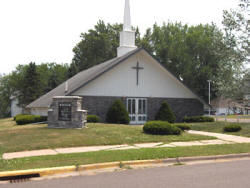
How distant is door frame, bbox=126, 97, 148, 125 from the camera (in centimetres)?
2438

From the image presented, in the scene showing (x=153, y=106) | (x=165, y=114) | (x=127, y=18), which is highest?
(x=127, y=18)

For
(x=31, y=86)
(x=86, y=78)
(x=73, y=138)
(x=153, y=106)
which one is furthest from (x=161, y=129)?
(x=31, y=86)

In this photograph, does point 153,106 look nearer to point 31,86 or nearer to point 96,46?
point 31,86

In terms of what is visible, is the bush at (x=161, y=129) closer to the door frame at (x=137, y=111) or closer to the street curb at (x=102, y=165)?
the street curb at (x=102, y=165)

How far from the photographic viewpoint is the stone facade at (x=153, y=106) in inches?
899

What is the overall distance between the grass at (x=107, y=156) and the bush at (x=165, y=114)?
1294 cm

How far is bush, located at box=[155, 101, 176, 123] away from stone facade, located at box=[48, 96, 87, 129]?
9508mm

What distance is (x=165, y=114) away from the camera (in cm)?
2455

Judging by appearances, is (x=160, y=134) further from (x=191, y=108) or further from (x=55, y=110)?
(x=191, y=108)

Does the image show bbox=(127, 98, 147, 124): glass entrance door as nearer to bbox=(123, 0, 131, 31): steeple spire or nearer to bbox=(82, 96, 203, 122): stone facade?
bbox=(82, 96, 203, 122): stone facade

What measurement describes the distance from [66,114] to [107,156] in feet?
24.3

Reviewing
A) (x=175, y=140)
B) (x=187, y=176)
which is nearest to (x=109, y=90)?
(x=175, y=140)

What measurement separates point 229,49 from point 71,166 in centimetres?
1886

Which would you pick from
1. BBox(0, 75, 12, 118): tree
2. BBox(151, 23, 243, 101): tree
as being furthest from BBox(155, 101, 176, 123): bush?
BBox(0, 75, 12, 118): tree
